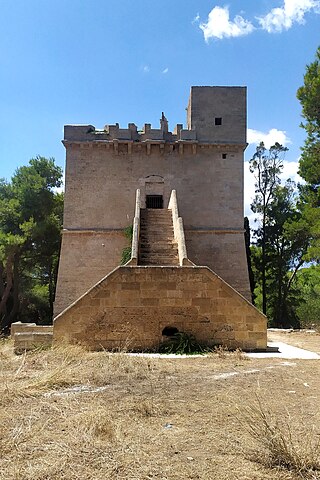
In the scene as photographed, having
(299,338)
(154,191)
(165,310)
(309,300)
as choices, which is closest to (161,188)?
(154,191)

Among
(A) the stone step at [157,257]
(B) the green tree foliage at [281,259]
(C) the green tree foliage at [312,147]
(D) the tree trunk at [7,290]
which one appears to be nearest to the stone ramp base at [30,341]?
(A) the stone step at [157,257]

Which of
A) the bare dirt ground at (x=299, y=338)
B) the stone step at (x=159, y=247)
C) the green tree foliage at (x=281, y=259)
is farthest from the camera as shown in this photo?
the green tree foliage at (x=281, y=259)

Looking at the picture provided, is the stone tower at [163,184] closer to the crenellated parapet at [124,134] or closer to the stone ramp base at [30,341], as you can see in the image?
the crenellated parapet at [124,134]

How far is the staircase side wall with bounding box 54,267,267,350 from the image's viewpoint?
8750 millimetres

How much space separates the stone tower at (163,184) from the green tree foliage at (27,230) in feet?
14.9

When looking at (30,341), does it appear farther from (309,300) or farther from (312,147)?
(309,300)

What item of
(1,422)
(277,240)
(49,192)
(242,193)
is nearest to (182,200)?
(242,193)

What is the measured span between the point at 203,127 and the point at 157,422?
1492 centimetres

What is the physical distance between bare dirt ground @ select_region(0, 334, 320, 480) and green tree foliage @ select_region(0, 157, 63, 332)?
14321 millimetres

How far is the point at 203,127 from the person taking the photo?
17.4m

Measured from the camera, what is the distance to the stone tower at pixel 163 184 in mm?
16562

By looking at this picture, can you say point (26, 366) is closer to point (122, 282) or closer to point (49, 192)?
point (122, 282)

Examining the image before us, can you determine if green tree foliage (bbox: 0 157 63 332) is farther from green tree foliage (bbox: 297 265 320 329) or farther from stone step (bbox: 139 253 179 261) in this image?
green tree foliage (bbox: 297 265 320 329)

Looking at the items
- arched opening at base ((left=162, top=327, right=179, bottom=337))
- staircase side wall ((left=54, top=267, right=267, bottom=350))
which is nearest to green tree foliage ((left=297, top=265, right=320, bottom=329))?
staircase side wall ((left=54, top=267, right=267, bottom=350))
